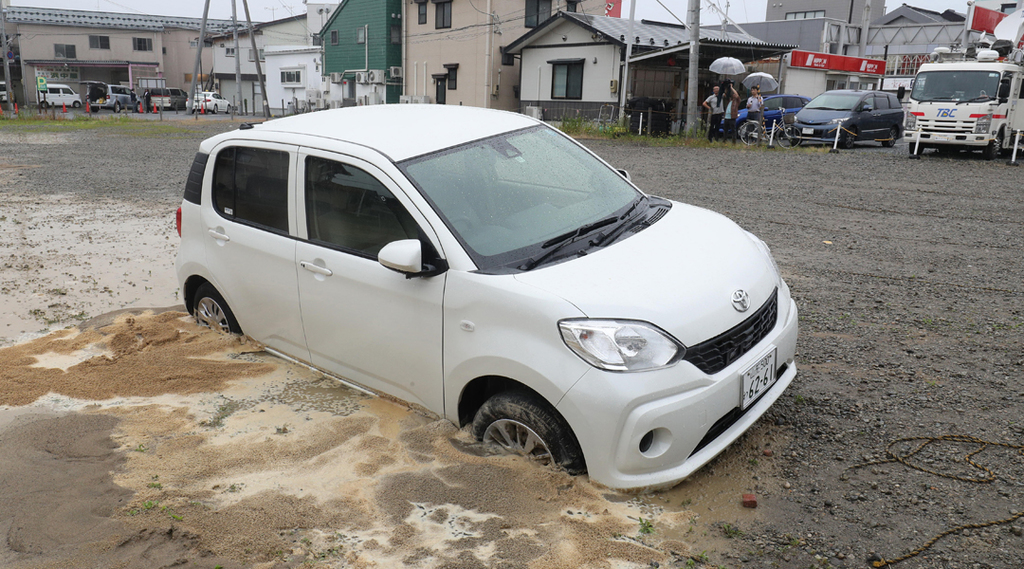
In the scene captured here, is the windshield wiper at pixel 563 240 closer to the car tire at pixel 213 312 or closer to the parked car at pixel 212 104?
the car tire at pixel 213 312

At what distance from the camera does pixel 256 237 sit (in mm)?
4117

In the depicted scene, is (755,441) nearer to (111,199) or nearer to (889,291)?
(889,291)

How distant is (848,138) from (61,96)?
155 feet

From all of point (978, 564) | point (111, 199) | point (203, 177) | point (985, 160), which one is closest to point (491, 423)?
point (978, 564)

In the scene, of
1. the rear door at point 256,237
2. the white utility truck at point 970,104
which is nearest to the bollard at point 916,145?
the white utility truck at point 970,104

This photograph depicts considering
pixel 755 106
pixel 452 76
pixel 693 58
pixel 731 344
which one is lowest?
pixel 731 344

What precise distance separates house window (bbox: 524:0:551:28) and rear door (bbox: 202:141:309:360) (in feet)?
105

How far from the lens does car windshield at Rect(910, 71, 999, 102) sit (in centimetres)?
1627

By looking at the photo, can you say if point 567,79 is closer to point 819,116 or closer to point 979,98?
point 819,116

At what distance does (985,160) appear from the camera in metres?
16.1

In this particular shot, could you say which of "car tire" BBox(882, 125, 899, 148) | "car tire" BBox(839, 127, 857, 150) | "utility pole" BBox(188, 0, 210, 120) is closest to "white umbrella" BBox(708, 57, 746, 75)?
"car tire" BBox(839, 127, 857, 150)

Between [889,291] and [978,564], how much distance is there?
150 inches

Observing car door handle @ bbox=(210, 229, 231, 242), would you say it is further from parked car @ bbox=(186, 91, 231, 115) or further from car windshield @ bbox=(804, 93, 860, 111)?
parked car @ bbox=(186, 91, 231, 115)

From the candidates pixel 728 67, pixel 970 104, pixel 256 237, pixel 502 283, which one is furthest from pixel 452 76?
pixel 502 283
